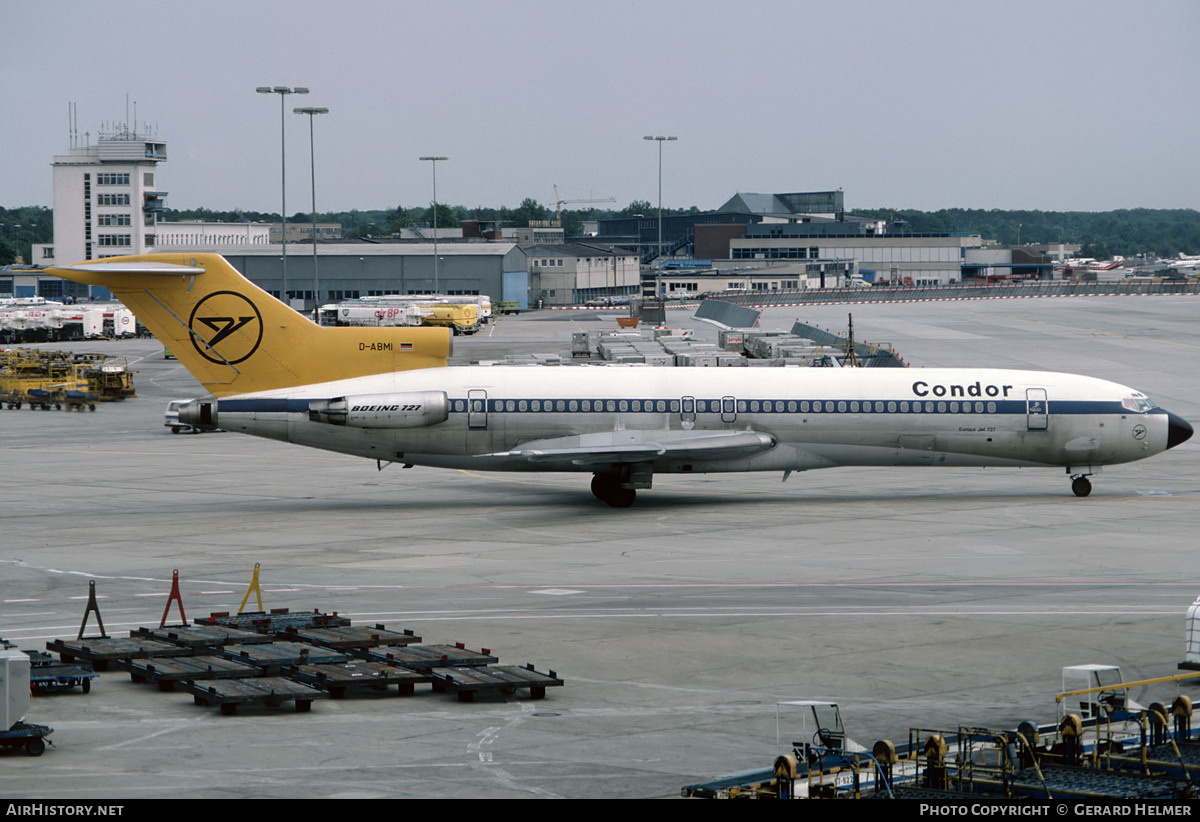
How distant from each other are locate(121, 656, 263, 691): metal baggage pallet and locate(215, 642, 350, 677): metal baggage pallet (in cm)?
13

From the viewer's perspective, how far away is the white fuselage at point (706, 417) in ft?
134

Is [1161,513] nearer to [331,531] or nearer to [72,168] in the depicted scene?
Result: [331,531]

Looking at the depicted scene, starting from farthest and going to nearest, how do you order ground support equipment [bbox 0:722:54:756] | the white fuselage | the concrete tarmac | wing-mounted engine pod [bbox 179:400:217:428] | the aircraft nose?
1. the aircraft nose
2. the white fuselage
3. wing-mounted engine pod [bbox 179:400:217:428]
4. the concrete tarmac
5. ground support equipment [bbox 0:722:54:756]

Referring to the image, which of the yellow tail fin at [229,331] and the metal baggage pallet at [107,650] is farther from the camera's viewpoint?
the yellow tail fin at [229,331]

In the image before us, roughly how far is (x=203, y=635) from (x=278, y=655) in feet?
6.98

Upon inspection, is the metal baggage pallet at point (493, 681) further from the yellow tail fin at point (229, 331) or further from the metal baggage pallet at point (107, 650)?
the yellow tail fin at point (229, 331)

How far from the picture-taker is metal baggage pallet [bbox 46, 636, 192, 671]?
22484mm

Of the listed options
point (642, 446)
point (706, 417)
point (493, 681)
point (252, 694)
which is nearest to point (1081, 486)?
point (706, 417)

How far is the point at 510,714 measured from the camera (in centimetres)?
2002

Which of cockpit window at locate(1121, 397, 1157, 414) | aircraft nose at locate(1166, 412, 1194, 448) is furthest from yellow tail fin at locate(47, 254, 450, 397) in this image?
aircraft nose at locate(1166, 412, 1194, 448)

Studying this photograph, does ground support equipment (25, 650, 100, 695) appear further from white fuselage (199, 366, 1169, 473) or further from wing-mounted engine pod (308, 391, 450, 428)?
white fuselage (199, 366, 1169, 473)

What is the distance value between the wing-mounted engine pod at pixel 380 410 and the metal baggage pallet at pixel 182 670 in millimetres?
18561

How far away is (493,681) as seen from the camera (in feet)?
67.9

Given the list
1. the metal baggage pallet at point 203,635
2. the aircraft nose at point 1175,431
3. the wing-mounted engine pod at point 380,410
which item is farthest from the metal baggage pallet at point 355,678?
the aircraft nose at point 1175,431
